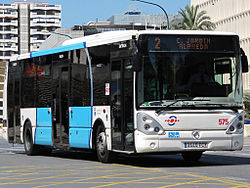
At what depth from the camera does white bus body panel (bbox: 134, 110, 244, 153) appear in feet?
51.8

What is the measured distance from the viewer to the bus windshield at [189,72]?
15844 millimetres

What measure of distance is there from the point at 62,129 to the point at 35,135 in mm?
2446

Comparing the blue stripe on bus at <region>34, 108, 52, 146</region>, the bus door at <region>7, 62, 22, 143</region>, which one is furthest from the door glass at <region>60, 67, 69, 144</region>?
the bus door at <region>7, 62, 22, 143</region>

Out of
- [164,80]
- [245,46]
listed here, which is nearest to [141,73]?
[164,80]

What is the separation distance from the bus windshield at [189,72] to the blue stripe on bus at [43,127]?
599 centimetres

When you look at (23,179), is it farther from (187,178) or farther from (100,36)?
(100,36)

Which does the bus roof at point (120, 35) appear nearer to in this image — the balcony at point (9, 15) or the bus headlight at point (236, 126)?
the bus headlight at point (236, 126)

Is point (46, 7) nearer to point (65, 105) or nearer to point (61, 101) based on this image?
point (61, 101)

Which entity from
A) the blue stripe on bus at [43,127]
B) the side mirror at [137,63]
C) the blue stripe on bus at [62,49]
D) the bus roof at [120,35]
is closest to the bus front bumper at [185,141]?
the side mirror at [137,63]

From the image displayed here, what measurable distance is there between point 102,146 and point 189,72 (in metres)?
2.96

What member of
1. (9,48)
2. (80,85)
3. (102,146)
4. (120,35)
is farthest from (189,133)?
(9,48)

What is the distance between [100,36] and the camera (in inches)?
717

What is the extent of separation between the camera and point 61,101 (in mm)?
20234

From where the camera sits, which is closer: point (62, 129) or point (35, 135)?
point (62, 129)
